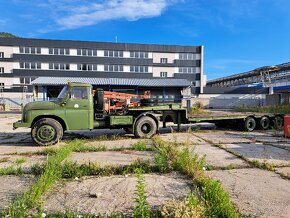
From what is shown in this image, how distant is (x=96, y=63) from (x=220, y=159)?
49835 millimetres

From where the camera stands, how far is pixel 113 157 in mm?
7340

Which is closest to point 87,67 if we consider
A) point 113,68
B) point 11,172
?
point 113,68

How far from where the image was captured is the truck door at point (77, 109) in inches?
387

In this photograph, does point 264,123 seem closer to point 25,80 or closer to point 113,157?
point 113,157

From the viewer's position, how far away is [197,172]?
17.7 feet

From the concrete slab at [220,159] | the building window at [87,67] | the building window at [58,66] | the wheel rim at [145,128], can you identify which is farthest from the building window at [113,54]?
the concrete slab at [220,159]

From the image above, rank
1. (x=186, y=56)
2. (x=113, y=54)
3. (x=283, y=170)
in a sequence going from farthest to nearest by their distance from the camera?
(x=186, y=56), (x=113, y=54), (x=283, y=170)

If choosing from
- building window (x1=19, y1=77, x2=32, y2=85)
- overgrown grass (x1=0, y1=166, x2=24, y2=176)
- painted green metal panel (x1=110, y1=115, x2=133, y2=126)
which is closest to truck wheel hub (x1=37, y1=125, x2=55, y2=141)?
painted green metal panel (x1=110, y1=115, x2=133, y2=126)

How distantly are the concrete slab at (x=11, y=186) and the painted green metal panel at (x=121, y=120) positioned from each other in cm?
525

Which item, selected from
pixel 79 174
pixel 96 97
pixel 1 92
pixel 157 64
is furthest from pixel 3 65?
pixel 79 174

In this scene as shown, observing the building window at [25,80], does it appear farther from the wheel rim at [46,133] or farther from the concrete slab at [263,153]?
the concrete slab at [263,153]

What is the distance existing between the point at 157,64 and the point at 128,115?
4727 cm

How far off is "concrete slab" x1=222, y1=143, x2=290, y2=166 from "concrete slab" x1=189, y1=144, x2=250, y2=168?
1.41ft

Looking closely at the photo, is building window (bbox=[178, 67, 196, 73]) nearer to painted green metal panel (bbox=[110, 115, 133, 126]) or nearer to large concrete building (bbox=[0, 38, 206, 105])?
large concrete building (bbox=[0, 38, 206, 105])
